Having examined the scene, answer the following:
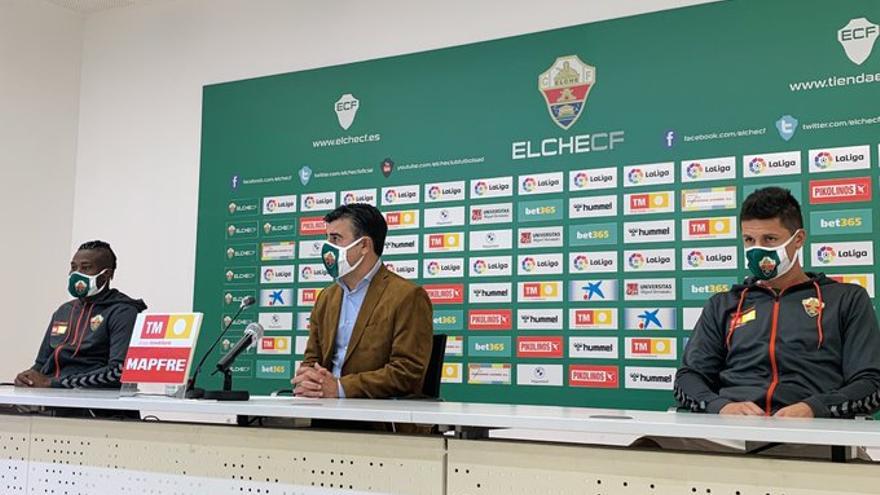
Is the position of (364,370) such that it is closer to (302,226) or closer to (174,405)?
(174,405)

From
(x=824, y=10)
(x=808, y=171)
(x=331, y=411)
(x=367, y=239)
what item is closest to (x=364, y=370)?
(x=367, y=239)

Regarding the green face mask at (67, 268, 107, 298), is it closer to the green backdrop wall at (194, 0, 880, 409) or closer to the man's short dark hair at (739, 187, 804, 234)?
the green backdrop wall at (194, 0, 880, 409)

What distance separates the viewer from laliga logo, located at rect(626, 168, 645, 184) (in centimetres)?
365

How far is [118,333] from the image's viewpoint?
3.56m

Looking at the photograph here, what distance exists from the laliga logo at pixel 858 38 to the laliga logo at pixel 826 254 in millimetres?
698

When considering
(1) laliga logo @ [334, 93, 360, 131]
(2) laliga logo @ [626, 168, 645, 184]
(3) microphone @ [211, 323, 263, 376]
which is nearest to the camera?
(3) microphone @ [211, 323, 263, 376]

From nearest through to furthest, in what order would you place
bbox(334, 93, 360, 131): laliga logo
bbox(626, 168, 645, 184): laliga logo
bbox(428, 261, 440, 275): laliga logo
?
bbox(626, 168, 645, 184): laliga logo < bbox(428, 261, 440, 275): laliga logo < bbox(334, 93, 360, 131): laliga logo

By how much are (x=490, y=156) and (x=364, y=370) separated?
1.37 meters

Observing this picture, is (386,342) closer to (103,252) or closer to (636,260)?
(636,260)

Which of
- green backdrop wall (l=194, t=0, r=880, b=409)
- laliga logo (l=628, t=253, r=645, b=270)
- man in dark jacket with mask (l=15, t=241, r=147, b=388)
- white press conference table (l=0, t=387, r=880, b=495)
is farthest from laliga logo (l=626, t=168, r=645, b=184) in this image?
man in dark jacket with mask (l=15, t=241, r=147, b=388)

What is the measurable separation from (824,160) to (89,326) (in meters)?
2.95

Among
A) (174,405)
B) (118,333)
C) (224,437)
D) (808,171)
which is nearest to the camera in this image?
(224,437)

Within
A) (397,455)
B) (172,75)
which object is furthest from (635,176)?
(172,75)

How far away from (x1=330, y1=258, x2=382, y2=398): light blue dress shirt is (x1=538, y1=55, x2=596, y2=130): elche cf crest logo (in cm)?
116
